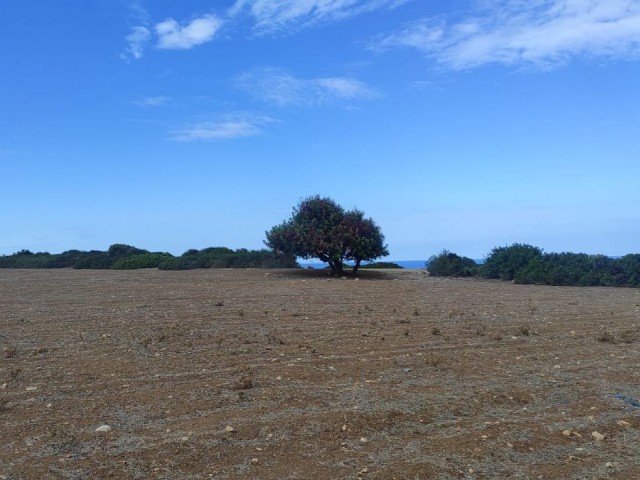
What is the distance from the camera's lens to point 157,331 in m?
9.58

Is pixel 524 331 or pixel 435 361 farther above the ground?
pixel 524 331

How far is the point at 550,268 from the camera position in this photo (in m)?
24.0

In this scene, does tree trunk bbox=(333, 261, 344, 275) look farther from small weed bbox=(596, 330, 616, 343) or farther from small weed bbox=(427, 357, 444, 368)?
small weed bbox=(427, 357, 444, 368)

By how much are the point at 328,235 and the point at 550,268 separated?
9208 millimetres

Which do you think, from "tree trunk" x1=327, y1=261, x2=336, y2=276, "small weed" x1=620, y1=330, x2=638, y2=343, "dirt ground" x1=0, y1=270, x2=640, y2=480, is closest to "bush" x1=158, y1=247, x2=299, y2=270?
"tree trunk" x1=327, y1=261, x2=336, y2=276

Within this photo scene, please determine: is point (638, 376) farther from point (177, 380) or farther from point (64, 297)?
point (64, 297)

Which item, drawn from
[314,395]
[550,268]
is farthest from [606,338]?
[550,268]

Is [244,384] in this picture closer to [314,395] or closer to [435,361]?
[314,395]

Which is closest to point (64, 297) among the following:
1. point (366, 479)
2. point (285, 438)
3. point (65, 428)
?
point (65, 428)

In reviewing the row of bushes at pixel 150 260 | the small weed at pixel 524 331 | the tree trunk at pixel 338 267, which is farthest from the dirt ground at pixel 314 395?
the row of bushes at pixel 150 260

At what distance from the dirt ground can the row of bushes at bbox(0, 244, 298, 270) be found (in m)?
17.6

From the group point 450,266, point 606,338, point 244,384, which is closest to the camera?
point 244,384

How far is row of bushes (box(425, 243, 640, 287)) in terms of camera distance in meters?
22.9

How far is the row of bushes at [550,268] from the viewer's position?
22.9 m
